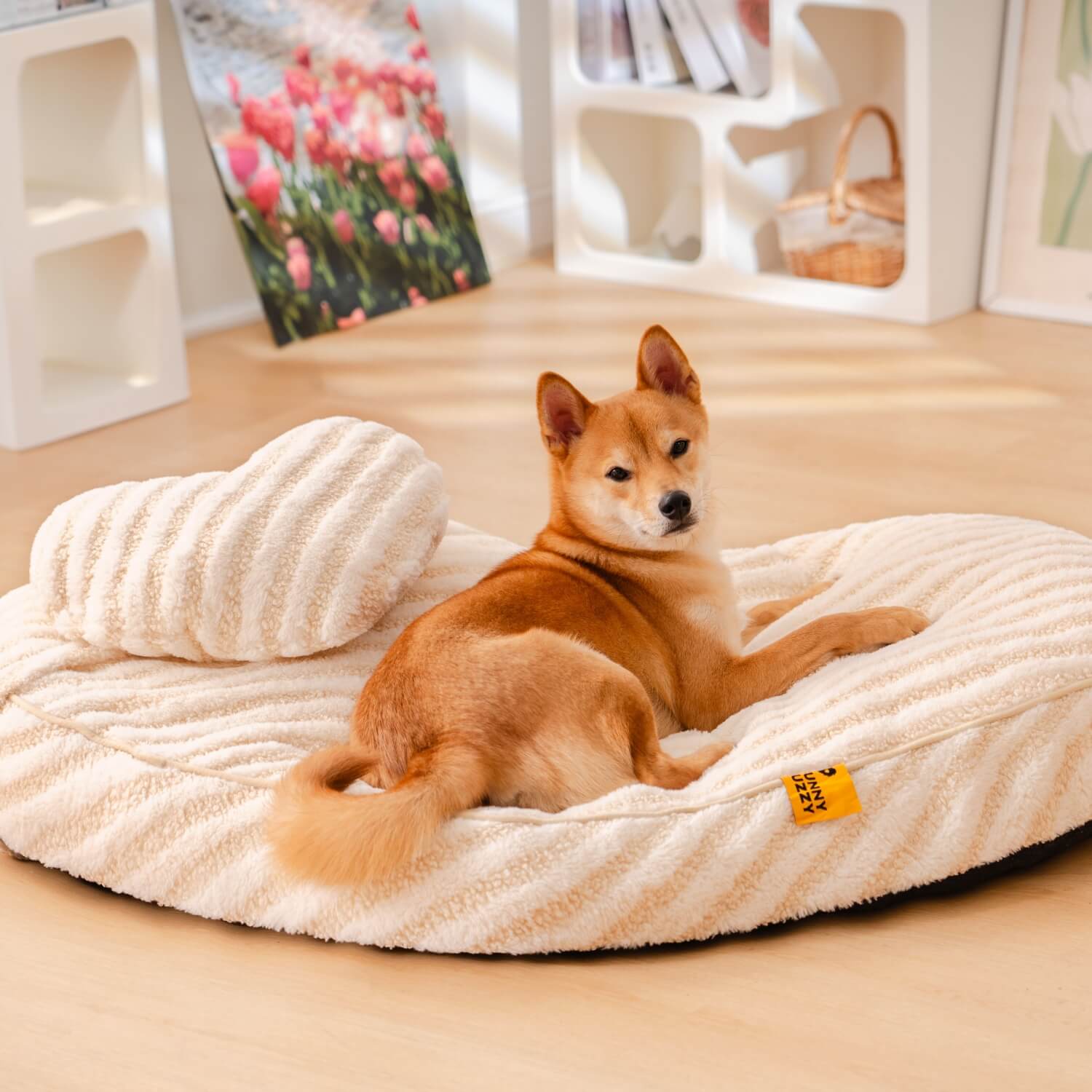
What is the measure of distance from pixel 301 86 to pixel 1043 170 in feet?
5.40

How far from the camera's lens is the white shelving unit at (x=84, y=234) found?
3.01 m

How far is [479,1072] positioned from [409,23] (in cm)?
307

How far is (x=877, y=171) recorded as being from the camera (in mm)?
4109

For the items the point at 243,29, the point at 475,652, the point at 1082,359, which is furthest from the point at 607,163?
the point at 475,652

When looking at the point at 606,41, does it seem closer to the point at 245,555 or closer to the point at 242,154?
the point at 242,154

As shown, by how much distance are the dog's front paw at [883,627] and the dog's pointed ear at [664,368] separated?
12.1 inches

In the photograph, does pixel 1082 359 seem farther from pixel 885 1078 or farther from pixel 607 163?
pixel 885 1078

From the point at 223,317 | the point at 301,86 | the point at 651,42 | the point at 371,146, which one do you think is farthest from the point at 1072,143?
the point at 223,317

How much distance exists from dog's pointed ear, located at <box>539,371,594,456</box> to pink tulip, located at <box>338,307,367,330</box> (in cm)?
205

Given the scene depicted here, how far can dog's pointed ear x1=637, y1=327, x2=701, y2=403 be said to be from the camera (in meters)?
1.84

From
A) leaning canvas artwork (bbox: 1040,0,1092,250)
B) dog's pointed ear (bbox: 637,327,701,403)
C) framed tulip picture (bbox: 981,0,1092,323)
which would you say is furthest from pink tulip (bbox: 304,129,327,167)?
dog's pointed ear (bbox: 637,327,701,403)

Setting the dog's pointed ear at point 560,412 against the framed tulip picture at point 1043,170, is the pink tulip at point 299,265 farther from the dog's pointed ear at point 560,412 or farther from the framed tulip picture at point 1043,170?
the dog's pointed ear at point 560,412

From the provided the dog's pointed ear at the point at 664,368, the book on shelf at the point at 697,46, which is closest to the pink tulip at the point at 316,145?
the book on shelf at the point at 697,46

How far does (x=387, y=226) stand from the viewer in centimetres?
391
